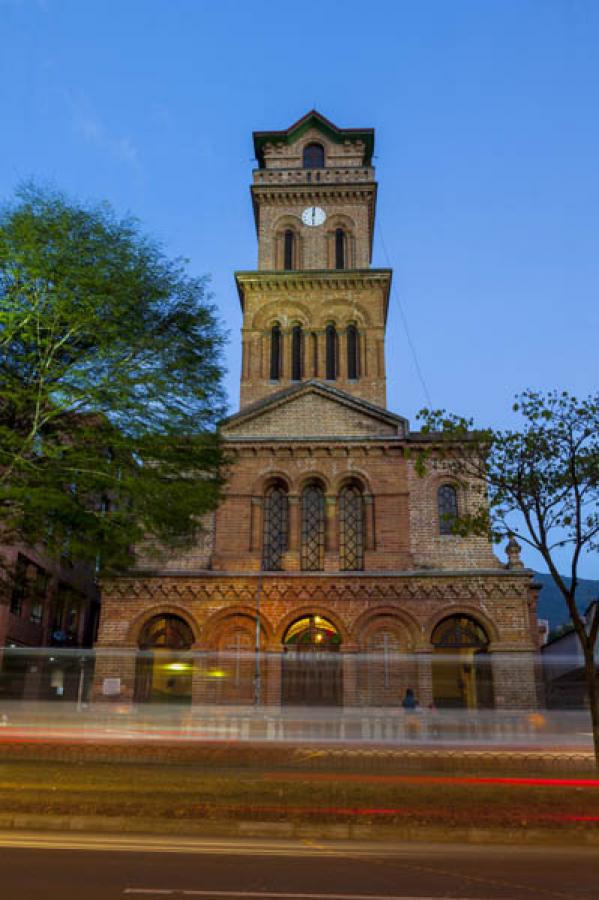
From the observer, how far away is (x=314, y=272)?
36750 mm

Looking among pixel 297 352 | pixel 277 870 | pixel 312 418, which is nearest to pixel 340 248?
pixel 297 352

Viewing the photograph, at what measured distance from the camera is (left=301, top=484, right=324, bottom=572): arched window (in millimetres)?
27594

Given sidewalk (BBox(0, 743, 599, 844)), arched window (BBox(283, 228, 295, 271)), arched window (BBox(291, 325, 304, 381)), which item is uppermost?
arched window (BBox(283, 228, 295, 271))

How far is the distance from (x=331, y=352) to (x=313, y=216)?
27.5ft

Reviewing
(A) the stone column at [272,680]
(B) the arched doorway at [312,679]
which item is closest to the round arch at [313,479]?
(B) the arched doorway at [312,679]

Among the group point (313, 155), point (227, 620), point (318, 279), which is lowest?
point (227, 620)

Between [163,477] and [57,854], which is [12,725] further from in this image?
[57,854]

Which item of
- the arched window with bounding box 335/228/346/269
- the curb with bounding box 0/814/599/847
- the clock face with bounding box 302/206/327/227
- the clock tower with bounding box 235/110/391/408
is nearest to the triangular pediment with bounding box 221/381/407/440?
the clock tower with bounding box 235/110/391/408

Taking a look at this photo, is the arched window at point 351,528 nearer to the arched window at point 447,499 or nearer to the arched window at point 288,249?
the arched window at point 447,499

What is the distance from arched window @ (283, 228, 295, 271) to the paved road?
33.5 meters

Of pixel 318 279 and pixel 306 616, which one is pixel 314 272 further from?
pixel 306 616

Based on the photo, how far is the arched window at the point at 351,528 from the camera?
2759 centimetres

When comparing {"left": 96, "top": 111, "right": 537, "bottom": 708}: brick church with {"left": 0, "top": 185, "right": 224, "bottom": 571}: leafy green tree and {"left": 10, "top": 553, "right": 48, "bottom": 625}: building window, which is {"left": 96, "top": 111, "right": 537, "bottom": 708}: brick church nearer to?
{"left": 10, "top": 553, "right": 48, "bottom": 625}: building window

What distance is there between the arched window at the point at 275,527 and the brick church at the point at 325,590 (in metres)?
0.04
